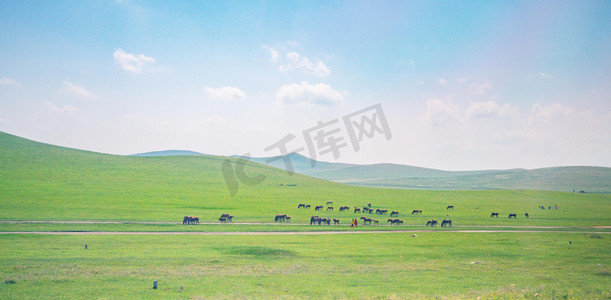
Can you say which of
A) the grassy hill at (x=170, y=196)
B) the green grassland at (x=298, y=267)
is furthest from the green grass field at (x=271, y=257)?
the grassy hill at (x=170, y=196)

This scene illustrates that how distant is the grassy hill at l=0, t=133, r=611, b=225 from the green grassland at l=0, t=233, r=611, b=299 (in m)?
16.7

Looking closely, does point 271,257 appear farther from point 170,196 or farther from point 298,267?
point 170,196

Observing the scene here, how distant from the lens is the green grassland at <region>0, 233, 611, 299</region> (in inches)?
631

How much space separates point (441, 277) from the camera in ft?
62.2

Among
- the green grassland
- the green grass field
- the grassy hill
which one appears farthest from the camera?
the grassy hill

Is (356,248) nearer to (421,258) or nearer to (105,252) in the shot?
(421,258)

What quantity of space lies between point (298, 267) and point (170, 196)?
48.8 meters

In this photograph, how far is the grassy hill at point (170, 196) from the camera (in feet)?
154

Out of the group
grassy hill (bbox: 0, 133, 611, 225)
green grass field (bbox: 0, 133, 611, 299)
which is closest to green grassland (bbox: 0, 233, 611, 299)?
green grass field (bbox: 0, 133, 611, 299)

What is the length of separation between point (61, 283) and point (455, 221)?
144ft

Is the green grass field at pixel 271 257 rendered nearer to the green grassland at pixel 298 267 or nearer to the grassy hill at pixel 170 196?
the green grassland at pixel 298 267

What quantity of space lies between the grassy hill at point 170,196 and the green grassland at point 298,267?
1673 centimetres

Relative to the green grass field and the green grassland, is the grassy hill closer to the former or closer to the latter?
the green grass field

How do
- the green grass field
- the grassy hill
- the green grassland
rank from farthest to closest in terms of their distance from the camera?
the grassy hill
the green grass field
the green grassland
